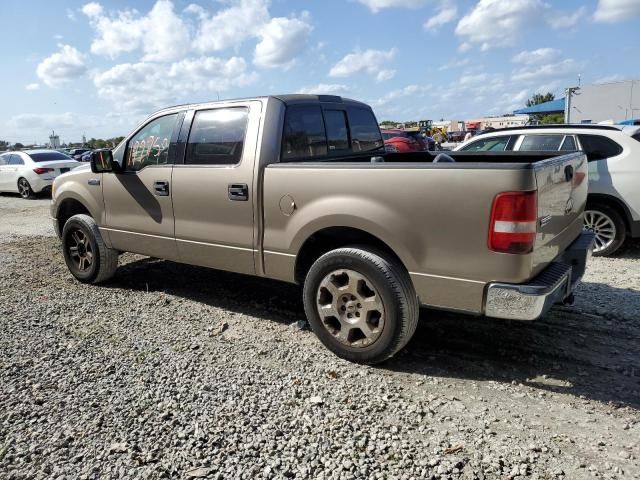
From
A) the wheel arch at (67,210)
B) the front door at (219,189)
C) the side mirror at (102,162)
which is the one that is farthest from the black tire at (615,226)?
the wheel arch at (67,210)

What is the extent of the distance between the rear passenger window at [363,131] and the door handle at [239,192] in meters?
1.36

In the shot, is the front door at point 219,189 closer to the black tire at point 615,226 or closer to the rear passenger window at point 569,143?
the rear passenger window at point 569,143

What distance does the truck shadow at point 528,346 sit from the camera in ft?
11.0

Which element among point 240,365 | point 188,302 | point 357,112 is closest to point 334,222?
point 240,365

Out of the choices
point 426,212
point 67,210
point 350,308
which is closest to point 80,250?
point 67,210

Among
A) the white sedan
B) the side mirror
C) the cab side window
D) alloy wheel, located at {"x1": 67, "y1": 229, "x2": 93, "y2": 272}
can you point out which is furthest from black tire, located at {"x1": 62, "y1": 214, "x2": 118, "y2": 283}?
the white sedan

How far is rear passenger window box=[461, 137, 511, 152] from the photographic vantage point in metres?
7.17

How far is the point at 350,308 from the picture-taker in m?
3.54

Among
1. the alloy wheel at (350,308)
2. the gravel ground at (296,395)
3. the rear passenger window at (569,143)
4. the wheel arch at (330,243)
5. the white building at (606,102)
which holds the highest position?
the white building at (606,102)

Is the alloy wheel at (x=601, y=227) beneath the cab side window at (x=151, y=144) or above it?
beneath

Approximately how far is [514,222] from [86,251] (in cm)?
465

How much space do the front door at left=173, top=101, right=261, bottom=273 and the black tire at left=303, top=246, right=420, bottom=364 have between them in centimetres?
82

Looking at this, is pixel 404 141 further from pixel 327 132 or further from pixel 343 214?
pixel 343 214

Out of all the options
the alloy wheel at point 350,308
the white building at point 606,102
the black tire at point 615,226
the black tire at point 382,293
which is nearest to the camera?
the black tire at point 382,293
